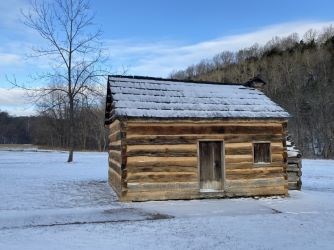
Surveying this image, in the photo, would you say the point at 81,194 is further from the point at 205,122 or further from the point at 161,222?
the point at 161,222

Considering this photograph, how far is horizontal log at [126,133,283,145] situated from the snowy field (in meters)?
2.02

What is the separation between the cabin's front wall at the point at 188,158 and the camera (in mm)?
14578

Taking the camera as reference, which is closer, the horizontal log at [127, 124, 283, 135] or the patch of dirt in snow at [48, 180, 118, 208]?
the patch of dirt in snow at [48, 180, 118, 208]

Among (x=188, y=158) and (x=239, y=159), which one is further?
(x=239, y=159)

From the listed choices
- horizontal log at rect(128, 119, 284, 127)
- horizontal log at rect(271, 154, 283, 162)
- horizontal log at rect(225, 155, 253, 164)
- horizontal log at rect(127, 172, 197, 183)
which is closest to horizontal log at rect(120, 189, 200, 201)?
horizontal log at rect(127, 172, 197, 183)

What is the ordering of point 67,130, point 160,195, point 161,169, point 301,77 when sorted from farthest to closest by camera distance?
point 67,130 < point 301,77 < point 161,169 < point 160,195

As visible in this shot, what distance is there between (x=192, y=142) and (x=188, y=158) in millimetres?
563

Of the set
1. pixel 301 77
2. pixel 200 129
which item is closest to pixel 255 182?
pixel 200 129

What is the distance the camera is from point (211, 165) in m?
15.8

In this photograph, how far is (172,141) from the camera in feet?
49.4

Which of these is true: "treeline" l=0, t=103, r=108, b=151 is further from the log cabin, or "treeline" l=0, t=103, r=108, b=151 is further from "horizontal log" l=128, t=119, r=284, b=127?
"horizontal log" l=128, t=119, r=284, b=127

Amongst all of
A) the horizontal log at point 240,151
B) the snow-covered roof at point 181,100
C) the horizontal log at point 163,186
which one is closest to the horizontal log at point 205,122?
the snow-covered roof at point 181,100

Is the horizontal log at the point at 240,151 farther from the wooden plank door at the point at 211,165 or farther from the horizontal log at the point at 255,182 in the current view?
the horizontal log at the point at 255,182

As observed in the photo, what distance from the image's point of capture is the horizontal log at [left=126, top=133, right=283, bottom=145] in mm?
14688
